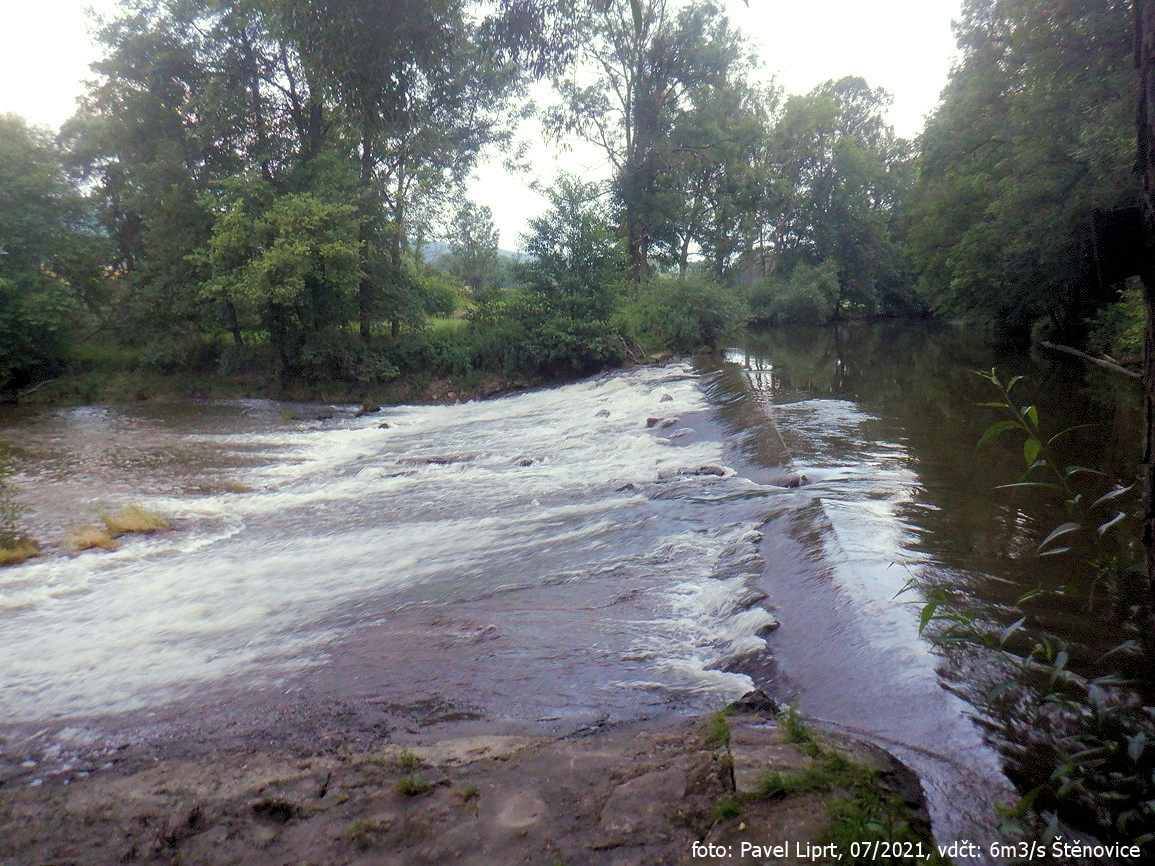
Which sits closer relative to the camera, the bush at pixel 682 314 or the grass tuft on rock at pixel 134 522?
the grass tuft on rock at pixel 134 522

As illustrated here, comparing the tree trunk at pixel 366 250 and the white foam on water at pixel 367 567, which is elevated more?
the tree trunk at pixel 366 250

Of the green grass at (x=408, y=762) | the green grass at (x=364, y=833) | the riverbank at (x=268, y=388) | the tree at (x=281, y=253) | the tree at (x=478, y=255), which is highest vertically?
the tree at (x=478, y=255)

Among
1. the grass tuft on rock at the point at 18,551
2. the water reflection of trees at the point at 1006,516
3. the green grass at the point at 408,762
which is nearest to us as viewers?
the green grass at the point at 408,762

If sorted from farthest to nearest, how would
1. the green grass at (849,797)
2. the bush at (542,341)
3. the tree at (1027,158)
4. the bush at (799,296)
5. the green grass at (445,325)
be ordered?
the bush at (799,296) < the green grass at (445,325) < the bush at (542,341) < the tree at (1027,158) < the green grass at (849,797)

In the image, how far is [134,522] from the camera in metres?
7.99

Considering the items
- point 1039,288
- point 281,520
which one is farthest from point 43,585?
point 1039,288

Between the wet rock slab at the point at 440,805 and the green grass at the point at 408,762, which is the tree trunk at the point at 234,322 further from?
the green grass at the point at 408,762

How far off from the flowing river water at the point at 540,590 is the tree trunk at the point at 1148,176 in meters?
1.44

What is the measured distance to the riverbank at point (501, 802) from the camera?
2646mm

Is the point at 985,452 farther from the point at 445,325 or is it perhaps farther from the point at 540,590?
the point at 445,325

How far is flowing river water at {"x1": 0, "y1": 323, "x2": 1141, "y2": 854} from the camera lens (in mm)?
3896

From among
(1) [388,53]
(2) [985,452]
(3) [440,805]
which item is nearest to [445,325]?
(2) [985,452]

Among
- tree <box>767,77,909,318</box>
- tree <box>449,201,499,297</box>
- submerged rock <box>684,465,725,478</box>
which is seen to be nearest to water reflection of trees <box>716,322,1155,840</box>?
submerged rock <box>684,465,725,478</box>

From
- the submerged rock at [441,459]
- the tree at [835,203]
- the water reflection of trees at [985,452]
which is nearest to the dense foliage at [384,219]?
the water reflection of trees at [985,452]
